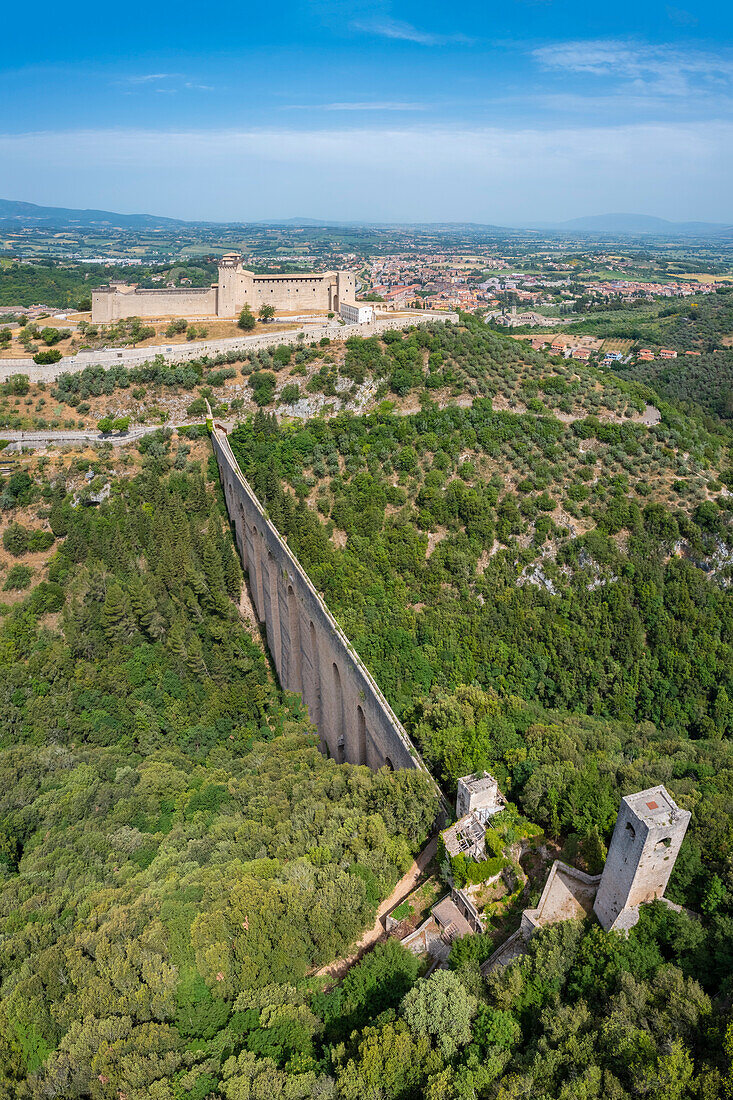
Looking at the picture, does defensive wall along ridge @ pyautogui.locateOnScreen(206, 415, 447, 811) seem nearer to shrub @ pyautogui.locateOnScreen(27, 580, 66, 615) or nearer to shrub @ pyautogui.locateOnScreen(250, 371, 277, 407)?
shrub @ pyautogui.locateOnScreen(250, 371, 277, 407)

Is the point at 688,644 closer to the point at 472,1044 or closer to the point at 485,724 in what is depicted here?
the point at 485,724

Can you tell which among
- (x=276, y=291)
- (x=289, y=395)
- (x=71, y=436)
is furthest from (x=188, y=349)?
(x=276, y=291)

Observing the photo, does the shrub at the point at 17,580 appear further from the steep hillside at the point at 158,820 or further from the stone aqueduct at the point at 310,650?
the stone aqueduct at the point at 310,650

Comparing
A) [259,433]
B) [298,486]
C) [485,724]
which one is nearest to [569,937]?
[485,724]

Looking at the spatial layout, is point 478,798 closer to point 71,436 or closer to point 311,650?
point 311,650

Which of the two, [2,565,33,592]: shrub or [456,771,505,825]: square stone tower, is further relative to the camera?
[2,565,33,592]: shrub

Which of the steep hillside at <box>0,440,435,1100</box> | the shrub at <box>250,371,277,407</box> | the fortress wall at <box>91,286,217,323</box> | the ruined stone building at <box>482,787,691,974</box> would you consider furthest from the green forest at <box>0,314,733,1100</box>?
the fortress wall at <box>91,286,217,323</box>

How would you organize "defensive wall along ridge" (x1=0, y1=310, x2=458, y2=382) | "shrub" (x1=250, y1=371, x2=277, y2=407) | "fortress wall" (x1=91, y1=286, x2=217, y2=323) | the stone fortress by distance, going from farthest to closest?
the stone fortress
"fortress wall" (x1=91, y1=286, x2=217, y2=323)
"defensive wall along ridge" (x1=0, y1=310, x2=458, y2=382)
"shrub" (x1=250, y1=371, x2=277, y2=407)
